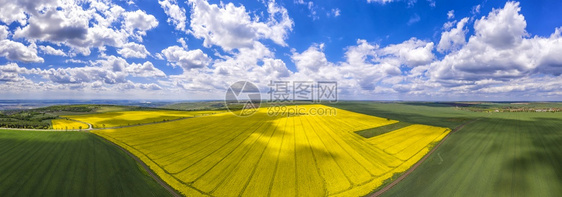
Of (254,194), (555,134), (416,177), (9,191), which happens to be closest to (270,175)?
(254,194)

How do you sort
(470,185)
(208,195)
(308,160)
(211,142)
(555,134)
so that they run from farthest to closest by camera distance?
(555,134) < (211,142) < (308,160) < (470,185) < (208,195)

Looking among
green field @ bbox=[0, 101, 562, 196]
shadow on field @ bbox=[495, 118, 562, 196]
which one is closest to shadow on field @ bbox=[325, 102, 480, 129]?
shadow on field @ bbox=[495, 118, 562, 196]

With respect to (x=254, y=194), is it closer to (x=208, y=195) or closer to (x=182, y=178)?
(x=208, y=195)

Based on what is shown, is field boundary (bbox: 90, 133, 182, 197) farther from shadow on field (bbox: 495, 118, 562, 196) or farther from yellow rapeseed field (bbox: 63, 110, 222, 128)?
yellow rapeseed field (bbox: 63, 110, 222, 128)

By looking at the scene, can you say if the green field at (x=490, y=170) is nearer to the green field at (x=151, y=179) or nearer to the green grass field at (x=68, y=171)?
the green field at (x=151, y=179)

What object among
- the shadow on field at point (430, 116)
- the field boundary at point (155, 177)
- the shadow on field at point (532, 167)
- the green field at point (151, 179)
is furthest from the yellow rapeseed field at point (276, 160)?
the shadow on field at point (430, 116)
